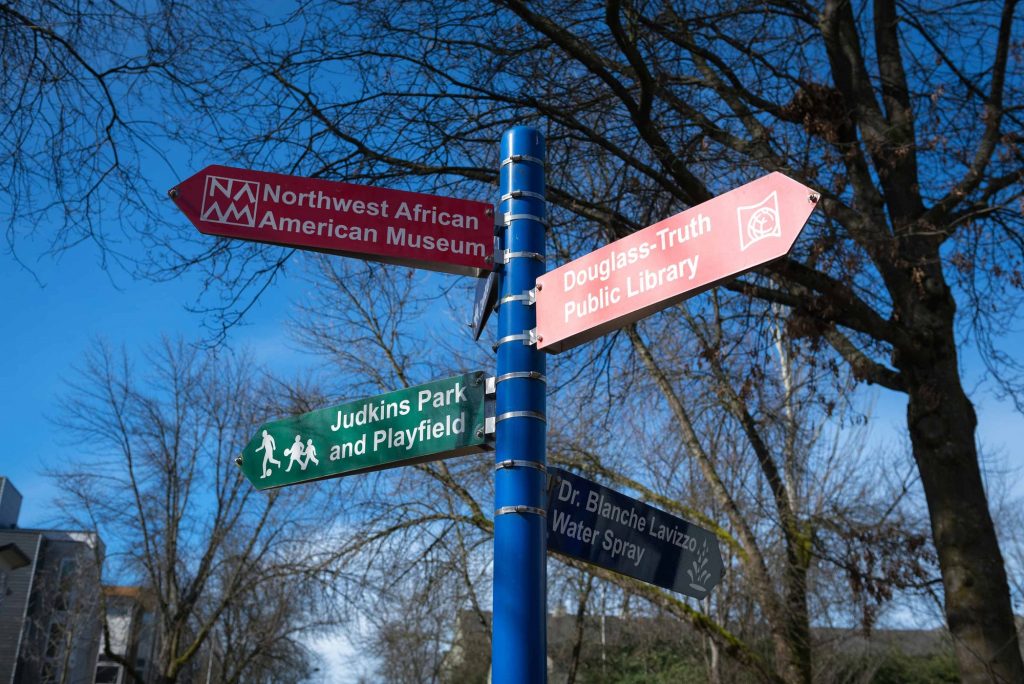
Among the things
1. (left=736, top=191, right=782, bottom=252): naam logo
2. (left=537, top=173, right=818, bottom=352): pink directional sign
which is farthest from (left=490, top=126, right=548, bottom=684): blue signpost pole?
(left=736, top=191, right=782, bottom=252): naam logo

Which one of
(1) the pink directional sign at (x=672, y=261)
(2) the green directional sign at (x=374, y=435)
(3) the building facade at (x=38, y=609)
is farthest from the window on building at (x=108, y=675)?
(1) the pink directional sign at (x=672, y=261)

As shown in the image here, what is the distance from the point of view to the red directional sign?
12.9ft

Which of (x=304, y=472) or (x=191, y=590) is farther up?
(x=191, y=590)

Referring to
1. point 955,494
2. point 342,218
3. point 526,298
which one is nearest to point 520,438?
point 526,298

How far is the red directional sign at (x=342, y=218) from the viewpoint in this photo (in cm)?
392

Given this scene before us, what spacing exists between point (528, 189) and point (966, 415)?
13.8 feet

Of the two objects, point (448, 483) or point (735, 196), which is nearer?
point (735, 196)

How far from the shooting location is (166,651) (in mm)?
23703

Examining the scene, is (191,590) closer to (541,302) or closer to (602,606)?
(602,606)

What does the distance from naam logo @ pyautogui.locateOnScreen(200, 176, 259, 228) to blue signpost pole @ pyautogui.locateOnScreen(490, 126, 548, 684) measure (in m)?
1.06

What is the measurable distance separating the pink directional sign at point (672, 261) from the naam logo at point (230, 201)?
4.15ft

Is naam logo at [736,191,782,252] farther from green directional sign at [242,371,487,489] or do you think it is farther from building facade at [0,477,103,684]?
building facade at [0,477,103,684]

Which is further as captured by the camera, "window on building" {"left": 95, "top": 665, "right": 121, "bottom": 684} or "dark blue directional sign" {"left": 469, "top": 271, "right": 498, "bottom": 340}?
"window on building" {"left": 95, "top": 665, "right": 121, "bottom": 684}

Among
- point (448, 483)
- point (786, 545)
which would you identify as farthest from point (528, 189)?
point (786, 545)
